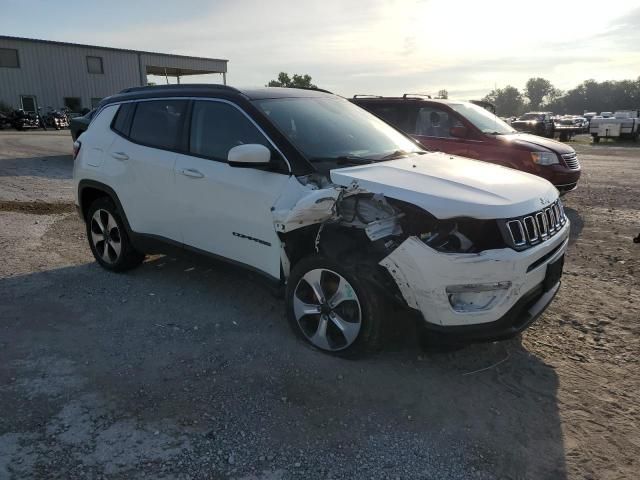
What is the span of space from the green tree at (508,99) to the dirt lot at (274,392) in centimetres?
14603

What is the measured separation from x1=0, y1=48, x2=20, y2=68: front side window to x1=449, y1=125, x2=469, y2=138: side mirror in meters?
37.3

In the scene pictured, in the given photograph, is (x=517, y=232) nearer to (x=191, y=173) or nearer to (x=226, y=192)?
(x=226, y=192)

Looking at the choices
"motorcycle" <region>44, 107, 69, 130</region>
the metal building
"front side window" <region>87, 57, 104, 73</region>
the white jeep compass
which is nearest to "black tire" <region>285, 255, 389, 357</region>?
the white jeep compass

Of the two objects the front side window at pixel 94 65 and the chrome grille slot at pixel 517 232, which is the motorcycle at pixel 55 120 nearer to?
the front side window at pixel 94 65

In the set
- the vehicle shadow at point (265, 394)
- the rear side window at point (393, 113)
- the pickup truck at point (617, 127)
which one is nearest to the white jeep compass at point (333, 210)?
the vehicle shadow at point (265, 394)

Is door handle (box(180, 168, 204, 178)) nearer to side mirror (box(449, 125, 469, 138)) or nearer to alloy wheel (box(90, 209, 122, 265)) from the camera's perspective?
alloy wheel (box(90, 209, 122, 265))

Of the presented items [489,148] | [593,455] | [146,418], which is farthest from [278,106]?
[489,148]

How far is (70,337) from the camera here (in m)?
3.90

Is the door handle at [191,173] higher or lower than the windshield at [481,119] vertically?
lower

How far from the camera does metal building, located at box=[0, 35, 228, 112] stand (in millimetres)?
36031

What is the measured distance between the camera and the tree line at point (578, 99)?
406ft

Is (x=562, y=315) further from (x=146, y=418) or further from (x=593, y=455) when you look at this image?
(x=146, y=418)

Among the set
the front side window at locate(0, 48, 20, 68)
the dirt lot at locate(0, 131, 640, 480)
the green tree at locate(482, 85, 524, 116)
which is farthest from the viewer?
the green tree at locate(482, 85, 524, 116)

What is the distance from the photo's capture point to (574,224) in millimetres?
7523
